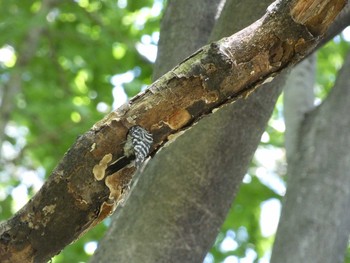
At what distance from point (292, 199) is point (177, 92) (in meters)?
1.50

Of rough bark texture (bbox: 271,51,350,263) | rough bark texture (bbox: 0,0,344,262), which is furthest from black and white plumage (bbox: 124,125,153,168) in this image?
rough bark texture (bbox: 271,51,350,263)

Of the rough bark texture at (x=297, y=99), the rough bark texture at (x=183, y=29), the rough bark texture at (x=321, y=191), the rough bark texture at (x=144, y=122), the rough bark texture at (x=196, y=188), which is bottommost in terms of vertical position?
the rough bark texture at (x=321, y=191)

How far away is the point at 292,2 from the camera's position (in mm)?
1445

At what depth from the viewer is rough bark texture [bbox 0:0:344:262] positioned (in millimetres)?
1412

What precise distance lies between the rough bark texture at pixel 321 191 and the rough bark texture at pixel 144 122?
132 cm

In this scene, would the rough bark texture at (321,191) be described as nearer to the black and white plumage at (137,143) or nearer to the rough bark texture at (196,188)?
the rough bark texture at (196,188)

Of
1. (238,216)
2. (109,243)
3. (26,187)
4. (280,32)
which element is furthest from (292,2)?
(26,187)

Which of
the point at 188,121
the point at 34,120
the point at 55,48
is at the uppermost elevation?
the point at 55,48

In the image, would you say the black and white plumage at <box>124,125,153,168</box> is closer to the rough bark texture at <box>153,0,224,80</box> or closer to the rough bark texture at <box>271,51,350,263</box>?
the rough bark texture at <box>153,0,224,80</box>

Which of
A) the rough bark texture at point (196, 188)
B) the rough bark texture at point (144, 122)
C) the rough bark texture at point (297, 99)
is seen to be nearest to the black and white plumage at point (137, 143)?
the rough bark texture at point (144, 122)

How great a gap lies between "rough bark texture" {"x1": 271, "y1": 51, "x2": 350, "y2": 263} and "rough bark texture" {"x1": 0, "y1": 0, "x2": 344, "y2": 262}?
1.32m

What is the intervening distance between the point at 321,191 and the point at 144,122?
1.53 m

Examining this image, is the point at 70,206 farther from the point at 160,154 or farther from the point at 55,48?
the point at 55,48

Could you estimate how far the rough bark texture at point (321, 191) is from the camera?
2.68 metres
